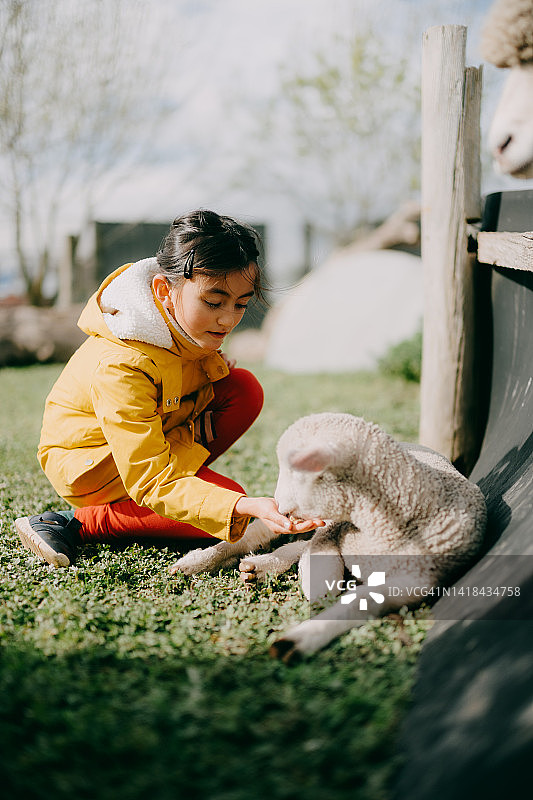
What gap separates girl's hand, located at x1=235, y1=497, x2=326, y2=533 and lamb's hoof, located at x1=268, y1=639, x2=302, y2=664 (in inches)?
15.8

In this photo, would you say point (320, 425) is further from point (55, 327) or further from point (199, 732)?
point (55, 327)

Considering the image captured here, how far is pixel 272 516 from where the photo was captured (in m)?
2.28

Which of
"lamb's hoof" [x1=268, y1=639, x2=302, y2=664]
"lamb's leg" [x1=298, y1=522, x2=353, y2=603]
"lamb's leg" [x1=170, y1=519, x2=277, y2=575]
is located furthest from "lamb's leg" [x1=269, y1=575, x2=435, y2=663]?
"lamb's leg" [x1=170, y1=519, x2=277, y2=575]

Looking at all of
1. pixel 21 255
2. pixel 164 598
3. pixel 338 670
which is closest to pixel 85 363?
pixel 164 598

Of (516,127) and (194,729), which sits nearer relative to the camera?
(194,729)

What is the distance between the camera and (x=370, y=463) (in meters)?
2.23

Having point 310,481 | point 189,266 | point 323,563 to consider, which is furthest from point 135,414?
point 323,563

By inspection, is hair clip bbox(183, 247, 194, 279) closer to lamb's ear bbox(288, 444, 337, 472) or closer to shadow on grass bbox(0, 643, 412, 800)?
lamb's ear bbox(288, 444, 337, 472)

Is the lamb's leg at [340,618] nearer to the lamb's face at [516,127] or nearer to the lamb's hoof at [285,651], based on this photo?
the lamb's hoof at [285,651]

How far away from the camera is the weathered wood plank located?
2721 millimetres

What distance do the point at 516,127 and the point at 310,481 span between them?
2016 mm

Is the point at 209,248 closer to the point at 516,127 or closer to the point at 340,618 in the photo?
the point at 340,618

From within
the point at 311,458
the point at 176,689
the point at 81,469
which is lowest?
the point at 176,689

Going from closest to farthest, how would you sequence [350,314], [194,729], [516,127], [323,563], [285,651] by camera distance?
1. [194,729]
2. [285,651]
3. [323,563]
4. [516,127]
5. [350,314]
